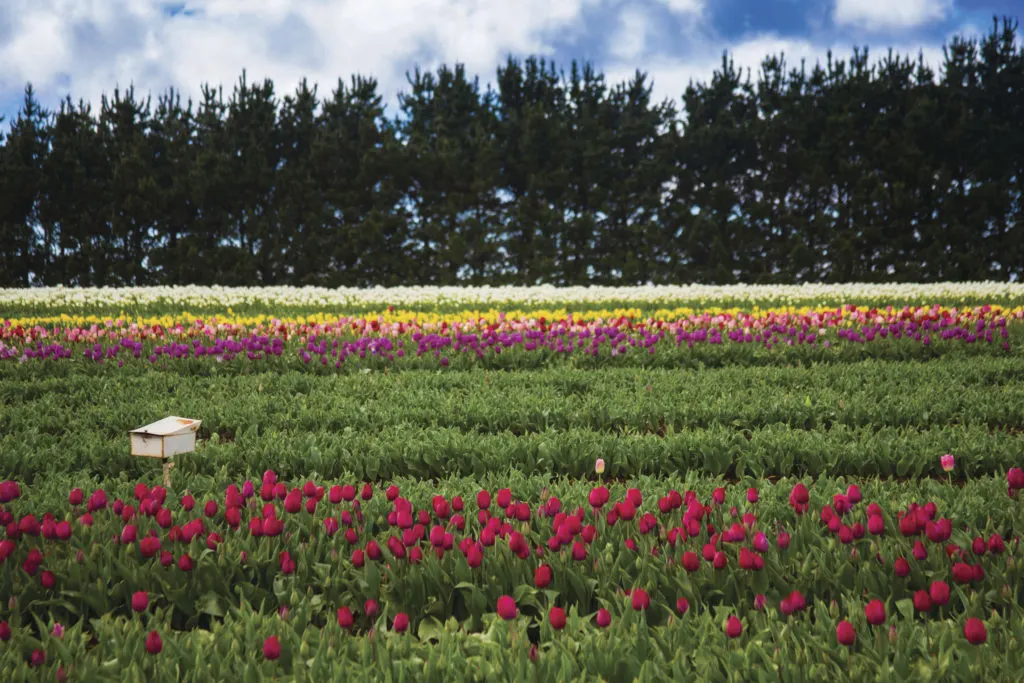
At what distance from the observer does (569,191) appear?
881 inches

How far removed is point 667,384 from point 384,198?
56.3 ft

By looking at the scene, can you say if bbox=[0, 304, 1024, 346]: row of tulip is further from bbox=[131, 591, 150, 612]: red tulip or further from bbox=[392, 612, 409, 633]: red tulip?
bbox=[392, 612, 409, 633]: red tulip

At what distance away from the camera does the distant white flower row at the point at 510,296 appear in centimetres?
1356

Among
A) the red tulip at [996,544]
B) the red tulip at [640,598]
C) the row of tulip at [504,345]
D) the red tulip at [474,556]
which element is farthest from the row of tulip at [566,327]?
the red tulip at [640,598]

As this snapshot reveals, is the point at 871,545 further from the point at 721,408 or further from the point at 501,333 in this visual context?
the point at 501,333

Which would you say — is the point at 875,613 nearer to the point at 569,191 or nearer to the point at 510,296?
the point at 510,296

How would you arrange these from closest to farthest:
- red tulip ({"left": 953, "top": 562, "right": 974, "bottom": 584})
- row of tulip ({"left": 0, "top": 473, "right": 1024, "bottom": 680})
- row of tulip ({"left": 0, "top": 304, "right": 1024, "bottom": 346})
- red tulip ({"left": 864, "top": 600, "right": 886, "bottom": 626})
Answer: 1. red tulip ({"left": 864, "top": 600, "right": 886, "bottom": 626})
2. row of tulip ({"left": 0, "top": 473, "right": 1024, "bottom": 680})
3. red tulip ({"left": 953, "top": 562, "right": 974, "bottom": 584})
4. row of tulip ({"left": 0, "top": 304, "right": 1024, "bottom": 346})

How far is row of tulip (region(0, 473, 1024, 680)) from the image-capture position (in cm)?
219

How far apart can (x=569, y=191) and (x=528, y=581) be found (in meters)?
20.5


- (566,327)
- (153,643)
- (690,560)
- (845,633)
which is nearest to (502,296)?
(566,327)

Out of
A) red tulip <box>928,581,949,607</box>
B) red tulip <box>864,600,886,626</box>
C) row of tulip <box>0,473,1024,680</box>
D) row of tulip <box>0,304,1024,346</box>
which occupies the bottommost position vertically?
row of tulip <box>0,473,1024,680</box>

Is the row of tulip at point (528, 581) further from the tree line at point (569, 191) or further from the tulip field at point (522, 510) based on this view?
the tree line at point (569, 191)

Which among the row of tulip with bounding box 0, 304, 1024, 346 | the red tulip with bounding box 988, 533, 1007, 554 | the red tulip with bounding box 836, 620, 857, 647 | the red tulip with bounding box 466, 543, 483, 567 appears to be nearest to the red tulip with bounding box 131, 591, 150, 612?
the red tulip with bounding box 466, 543, 483, 567

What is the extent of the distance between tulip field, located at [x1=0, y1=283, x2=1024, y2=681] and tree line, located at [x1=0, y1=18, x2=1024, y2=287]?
1368cm
